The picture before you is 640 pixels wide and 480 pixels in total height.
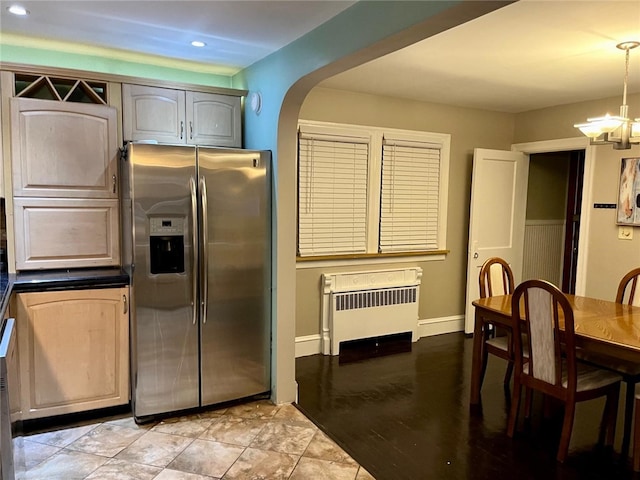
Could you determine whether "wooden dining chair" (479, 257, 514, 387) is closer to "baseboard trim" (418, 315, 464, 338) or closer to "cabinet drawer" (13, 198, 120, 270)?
"baseboard trim" (418, 315, 464, 338)

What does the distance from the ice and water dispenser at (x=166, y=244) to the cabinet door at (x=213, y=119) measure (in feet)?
2.65

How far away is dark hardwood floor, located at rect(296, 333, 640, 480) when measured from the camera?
2.50 meters

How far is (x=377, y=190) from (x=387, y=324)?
52.3 inches

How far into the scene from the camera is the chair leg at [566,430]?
8.25 feet

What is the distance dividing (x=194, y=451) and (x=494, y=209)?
383 centimetres

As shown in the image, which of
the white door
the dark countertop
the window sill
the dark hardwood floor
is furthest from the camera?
the white door

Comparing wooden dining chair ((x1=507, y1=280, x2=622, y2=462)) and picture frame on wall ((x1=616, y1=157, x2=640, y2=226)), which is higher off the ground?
picture frame on wall ((x1=616, y1=157, x2=640, y2=226))

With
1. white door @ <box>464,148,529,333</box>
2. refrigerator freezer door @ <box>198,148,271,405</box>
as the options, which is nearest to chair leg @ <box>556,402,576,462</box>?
refrigerator freezer door @ <box>198,148,271,405</box>

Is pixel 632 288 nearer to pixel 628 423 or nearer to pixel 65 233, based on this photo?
pixel 628 423

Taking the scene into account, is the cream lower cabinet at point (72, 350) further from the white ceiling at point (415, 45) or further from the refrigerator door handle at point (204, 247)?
the white ceiling at point (415, 45)

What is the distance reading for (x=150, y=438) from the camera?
2.73 metres

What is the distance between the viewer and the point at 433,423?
2.98 meters

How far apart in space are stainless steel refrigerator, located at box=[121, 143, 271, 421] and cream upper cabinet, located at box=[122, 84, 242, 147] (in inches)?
16.3

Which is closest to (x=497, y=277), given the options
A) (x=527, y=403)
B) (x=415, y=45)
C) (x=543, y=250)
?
(x=527, y=403)
